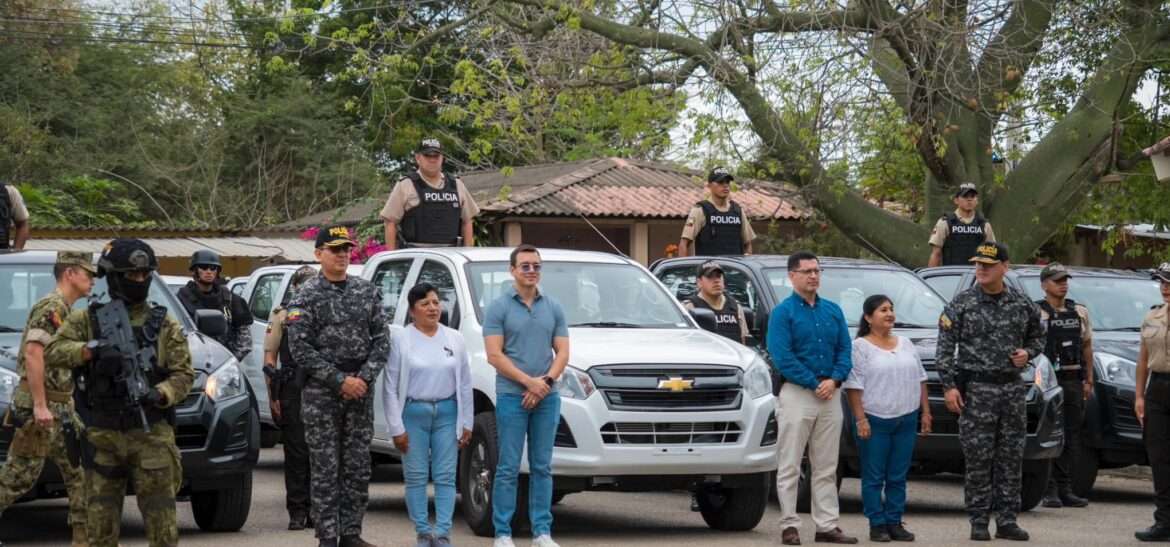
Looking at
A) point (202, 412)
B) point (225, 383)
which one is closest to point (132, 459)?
point (202, 412)

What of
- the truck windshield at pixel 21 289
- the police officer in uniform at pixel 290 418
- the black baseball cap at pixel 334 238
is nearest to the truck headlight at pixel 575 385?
the black baseball cap at pixel 334 238

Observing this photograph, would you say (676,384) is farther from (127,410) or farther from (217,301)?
(217,301)

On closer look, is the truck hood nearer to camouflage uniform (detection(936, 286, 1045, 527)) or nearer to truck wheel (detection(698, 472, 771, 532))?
truck wheel (detection(698, 472, 771, 532))

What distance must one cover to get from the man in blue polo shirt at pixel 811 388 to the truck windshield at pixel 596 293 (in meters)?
1.09

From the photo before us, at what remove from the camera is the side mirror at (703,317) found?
38.3 feet

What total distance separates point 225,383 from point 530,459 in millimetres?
2061

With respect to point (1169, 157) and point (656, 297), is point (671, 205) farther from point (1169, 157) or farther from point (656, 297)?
point (656, 297)

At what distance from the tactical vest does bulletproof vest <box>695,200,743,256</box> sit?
7.49 m

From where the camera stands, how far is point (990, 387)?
424 inches

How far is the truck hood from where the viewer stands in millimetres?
10281

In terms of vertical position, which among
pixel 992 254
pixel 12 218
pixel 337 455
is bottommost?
pixel 337 455

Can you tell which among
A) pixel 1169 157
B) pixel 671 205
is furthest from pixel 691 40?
pixel 671 205

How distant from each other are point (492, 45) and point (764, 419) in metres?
12.5

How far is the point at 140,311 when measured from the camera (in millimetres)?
8047
